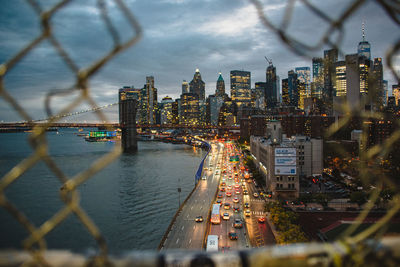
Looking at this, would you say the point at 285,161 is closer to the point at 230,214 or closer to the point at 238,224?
the point at 230,214

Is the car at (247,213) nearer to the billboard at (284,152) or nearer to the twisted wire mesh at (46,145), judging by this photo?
the billboard at (284,152)

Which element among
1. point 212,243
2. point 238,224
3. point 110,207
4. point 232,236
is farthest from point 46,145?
point 110,207

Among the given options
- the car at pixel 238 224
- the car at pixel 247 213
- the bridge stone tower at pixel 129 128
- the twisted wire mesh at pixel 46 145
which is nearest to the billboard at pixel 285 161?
the car at pixel 247 213

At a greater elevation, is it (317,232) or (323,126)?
(323,126)

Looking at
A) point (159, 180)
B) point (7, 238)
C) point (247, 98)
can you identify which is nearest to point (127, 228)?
point (7, 238)

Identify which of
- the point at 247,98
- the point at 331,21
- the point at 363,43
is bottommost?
the point at 331,21

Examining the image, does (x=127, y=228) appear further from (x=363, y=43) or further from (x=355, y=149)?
(x=363, y=43)
